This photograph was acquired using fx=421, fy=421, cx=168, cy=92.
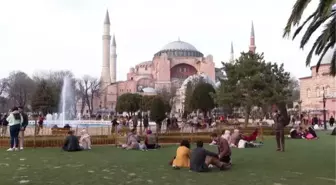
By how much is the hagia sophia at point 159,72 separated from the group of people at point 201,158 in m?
76.4

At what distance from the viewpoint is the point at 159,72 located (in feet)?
301

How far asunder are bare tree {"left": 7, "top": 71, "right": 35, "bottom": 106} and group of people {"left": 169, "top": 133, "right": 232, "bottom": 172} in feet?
181

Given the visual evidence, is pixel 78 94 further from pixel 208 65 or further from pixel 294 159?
pixel 294 159

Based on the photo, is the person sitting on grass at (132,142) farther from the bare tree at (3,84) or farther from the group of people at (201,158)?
the bare tree at (3,84)

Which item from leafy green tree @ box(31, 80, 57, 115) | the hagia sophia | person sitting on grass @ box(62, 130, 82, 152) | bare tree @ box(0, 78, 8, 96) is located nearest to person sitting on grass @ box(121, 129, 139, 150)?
person sitting on grass @ box(62, 130, 82, 152)

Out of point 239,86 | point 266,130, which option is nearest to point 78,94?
point 239,86

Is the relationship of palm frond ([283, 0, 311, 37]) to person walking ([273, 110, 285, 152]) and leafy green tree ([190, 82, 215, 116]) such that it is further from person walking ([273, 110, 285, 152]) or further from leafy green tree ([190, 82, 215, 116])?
leafy green tree ([190, 82, 215, 116])

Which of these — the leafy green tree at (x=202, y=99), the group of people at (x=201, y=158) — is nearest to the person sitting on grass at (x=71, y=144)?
the group of people at (x=201, y=158)

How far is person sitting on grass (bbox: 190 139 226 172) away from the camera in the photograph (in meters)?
8.71

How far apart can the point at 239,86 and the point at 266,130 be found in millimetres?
5126

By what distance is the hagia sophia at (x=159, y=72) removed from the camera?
91119 millimetres

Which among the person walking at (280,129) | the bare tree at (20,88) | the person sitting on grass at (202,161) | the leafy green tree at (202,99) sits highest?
the bare tree at (20,88)

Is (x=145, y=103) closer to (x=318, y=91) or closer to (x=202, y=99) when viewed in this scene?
(x=202, y=99)

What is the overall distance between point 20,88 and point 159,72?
36.3m
